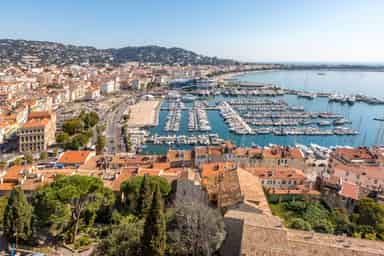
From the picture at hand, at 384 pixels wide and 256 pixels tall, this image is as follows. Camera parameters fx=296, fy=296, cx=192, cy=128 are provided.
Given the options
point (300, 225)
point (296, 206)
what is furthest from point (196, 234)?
point (296, 206)

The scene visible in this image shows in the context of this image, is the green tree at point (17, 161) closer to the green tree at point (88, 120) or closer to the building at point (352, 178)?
the green tree at point (88, 120)

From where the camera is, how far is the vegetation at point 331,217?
17.6 metres

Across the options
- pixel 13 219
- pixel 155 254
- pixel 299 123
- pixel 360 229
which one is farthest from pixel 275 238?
pixel 299 123

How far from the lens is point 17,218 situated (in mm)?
15992

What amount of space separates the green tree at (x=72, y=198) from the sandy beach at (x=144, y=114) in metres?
35.7

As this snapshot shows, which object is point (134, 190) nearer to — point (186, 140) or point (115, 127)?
point (186, 140)

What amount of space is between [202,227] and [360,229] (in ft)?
33.6

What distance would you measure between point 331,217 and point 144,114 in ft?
158

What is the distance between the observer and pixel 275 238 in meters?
11.2

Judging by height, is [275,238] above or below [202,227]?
above

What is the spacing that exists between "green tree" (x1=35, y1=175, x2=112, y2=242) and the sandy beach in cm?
3569

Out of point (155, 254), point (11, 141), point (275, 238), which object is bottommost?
point (11, 141)

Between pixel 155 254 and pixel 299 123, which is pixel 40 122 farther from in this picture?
pixel 299 123

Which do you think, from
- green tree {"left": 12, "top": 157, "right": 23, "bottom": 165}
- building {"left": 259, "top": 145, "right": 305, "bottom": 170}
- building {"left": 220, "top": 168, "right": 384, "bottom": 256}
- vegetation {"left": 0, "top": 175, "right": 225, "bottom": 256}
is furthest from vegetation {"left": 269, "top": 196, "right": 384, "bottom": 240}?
green tree {"left": 12, "top": 157, "right": 23, "bottom": 165}
